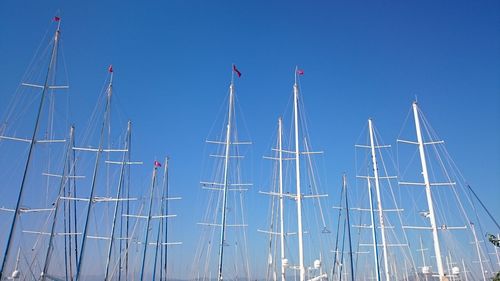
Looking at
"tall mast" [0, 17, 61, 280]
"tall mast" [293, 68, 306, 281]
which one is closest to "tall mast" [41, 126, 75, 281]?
"tall mast" [0, 17, 61, 280]

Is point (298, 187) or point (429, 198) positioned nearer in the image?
point (429, 198)

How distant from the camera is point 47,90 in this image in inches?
1255

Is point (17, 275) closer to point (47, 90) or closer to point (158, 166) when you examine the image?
point (158, 166)

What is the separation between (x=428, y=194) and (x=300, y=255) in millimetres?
12377

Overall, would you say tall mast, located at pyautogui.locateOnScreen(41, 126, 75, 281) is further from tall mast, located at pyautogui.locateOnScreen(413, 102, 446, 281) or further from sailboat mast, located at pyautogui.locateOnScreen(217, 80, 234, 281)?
tall mast, located at pyautogui.locateOnScreen(413, 102, 446, 281)

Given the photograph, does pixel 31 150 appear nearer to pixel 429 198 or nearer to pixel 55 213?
pixel 55 213

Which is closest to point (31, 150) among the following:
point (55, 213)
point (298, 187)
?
point (55, 213)

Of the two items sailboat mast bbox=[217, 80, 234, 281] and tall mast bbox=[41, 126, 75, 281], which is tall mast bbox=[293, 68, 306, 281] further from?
tall mast bbox=[41, 126, 75, 281]

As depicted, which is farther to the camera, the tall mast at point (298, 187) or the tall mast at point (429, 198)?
the tall mast at point (298, 187)

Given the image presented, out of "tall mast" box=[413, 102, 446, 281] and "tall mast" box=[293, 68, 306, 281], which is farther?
"tall mast" box=[293, 68, 306, 281]

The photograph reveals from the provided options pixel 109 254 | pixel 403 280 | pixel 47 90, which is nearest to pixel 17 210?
pixel 47 90

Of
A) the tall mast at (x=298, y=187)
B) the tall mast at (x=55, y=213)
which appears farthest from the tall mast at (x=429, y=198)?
the tall mast at (x=55, y=213)

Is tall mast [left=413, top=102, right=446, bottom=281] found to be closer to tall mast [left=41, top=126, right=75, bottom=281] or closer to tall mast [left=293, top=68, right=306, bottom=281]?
tall mast [left=293, top=68, right=306, bottom=281]

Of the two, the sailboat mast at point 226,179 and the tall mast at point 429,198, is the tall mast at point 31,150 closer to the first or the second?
the sailboat mast at point 226,179
